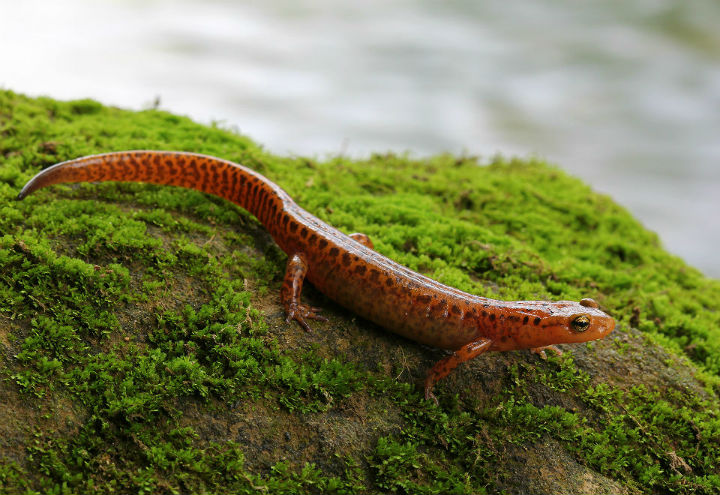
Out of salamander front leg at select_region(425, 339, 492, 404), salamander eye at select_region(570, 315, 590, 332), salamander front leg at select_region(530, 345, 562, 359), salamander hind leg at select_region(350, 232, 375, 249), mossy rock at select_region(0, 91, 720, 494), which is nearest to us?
mossy rock at select_region(0, 91, 720, 494)

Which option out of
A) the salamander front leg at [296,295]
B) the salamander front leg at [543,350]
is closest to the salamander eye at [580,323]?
the salamander front leg at [543,350]

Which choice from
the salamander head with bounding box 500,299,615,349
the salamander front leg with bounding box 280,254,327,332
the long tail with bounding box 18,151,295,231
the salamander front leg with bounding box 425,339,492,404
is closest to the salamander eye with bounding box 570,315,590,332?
the salamander head with bounding box 500,299,615,349

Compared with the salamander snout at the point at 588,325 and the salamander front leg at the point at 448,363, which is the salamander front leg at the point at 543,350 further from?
the salamander front leg at the point at 448,363

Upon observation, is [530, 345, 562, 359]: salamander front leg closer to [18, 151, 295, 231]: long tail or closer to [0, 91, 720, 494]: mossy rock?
[0, 91, 720, 494]: mossy rock

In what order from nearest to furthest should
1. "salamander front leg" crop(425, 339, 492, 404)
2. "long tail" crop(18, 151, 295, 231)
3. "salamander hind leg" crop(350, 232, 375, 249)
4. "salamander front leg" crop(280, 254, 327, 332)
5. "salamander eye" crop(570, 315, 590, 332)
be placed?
"salamander front leg" crop(425, 339, 492, 404) → "salamander eye" crop(570, 315, 590, 332) → "salamander front leg" crop(280, 254, 327, 332) → "long tail" crop(18, 151, 295, 231) → "salamander hind leg" crop(350, 232, 375, 249)

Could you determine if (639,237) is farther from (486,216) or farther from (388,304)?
(388,304)

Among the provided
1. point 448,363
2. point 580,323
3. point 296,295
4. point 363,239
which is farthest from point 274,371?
point 580,323

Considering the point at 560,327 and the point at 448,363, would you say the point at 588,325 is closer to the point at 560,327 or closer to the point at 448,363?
the point at 560,327

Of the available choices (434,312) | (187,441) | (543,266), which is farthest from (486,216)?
(187,441)
